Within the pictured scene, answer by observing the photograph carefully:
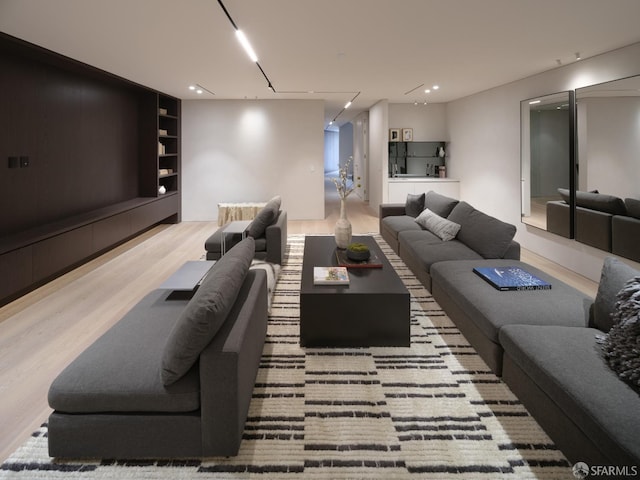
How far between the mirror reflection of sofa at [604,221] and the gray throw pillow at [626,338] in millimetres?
2693

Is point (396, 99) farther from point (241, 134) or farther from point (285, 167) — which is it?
point (241, 134)

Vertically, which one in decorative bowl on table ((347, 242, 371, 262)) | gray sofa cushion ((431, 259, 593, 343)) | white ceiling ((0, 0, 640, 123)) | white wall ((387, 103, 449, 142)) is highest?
white wall ((387, 103, 449, 142))

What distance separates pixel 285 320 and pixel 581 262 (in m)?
3.69

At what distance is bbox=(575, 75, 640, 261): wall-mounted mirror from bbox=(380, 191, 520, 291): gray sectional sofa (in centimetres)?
127

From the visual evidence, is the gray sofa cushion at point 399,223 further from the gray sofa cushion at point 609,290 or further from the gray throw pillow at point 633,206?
the gray sofa cushion at point 609,290

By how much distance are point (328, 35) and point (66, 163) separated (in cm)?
373

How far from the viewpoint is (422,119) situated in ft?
31.6

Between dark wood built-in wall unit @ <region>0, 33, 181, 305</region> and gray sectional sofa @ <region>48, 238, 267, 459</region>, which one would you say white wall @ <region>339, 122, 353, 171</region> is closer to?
dark wood built-in wall unit @ <region>0, 33, 181, 305</region>

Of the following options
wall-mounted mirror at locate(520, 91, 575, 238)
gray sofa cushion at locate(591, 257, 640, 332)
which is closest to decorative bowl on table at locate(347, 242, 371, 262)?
gray sofa cushion at locate(591, 257, 640, 332)

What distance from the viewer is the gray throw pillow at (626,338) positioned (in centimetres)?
177

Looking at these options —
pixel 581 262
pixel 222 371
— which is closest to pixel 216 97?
pixel 581 262

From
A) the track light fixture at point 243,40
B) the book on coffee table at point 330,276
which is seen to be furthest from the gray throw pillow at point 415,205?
the book on coffee table at point 330,276

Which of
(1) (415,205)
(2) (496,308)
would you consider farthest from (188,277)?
(1) (415,205)

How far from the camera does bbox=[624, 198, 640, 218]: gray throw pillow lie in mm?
4227
